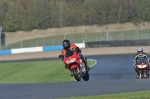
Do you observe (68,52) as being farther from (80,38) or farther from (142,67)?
(80,38)

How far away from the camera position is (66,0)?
99.7 m

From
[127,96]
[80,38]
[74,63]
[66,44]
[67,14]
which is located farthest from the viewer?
[67,14]

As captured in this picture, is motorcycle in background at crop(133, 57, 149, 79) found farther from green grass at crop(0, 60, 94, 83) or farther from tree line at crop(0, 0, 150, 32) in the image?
tree line at crop(0, 0, 150, 32)

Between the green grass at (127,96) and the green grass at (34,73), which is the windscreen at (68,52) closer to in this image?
the green grass at (127,96)

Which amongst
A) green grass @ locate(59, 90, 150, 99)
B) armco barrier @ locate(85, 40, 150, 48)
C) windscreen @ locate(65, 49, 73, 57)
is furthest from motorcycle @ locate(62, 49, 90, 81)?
armco barrier @ locate(85, 40, 150, 48)

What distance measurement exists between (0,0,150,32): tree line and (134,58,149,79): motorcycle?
56.4 m

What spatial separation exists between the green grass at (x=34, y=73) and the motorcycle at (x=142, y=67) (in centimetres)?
874

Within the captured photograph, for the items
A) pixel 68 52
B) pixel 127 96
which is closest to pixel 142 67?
pixel 68 52

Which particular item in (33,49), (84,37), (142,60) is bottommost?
(33,49)

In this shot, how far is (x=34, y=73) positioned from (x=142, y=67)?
15536 mm

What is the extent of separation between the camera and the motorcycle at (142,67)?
69.3ft

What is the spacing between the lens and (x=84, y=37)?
66812 mm

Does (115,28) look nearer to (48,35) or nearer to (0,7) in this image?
(48,35)

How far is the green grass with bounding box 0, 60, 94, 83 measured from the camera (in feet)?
104
